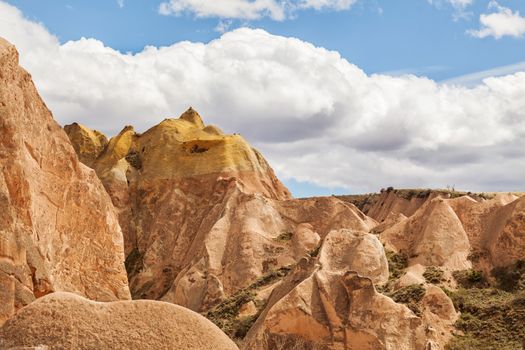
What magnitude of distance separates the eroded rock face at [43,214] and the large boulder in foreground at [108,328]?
3.60 metres

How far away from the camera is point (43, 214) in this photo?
2195cm

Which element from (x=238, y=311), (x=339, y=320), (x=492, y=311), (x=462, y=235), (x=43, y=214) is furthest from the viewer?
(x=462, y=235)

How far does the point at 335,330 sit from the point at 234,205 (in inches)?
1141

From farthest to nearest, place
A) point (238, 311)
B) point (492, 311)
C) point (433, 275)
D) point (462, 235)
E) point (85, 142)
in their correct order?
point (85, 142), point (462, 235), point (433, 275), point (238, 311), point (492, 311)

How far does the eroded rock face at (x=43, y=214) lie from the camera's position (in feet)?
57.9

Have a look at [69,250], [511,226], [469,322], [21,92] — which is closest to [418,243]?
[511,226]

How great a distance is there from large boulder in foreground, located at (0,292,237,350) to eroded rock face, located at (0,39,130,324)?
3.60 metres

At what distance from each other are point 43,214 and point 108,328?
979 cm

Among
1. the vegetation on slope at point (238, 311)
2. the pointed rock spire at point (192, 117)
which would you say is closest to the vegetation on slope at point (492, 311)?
the vegetation on slope at point (238, 311)

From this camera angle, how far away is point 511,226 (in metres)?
38.5

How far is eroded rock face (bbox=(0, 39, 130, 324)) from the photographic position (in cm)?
1766

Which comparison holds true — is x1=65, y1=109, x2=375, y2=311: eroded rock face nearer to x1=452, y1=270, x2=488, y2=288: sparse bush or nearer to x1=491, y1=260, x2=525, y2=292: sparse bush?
x1=452, y1=270, x2=488, y2=288: sparse bush

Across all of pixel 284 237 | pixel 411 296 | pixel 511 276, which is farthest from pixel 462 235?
pixel 284 237

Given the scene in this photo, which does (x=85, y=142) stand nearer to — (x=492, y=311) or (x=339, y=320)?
(x=492, y=311)
